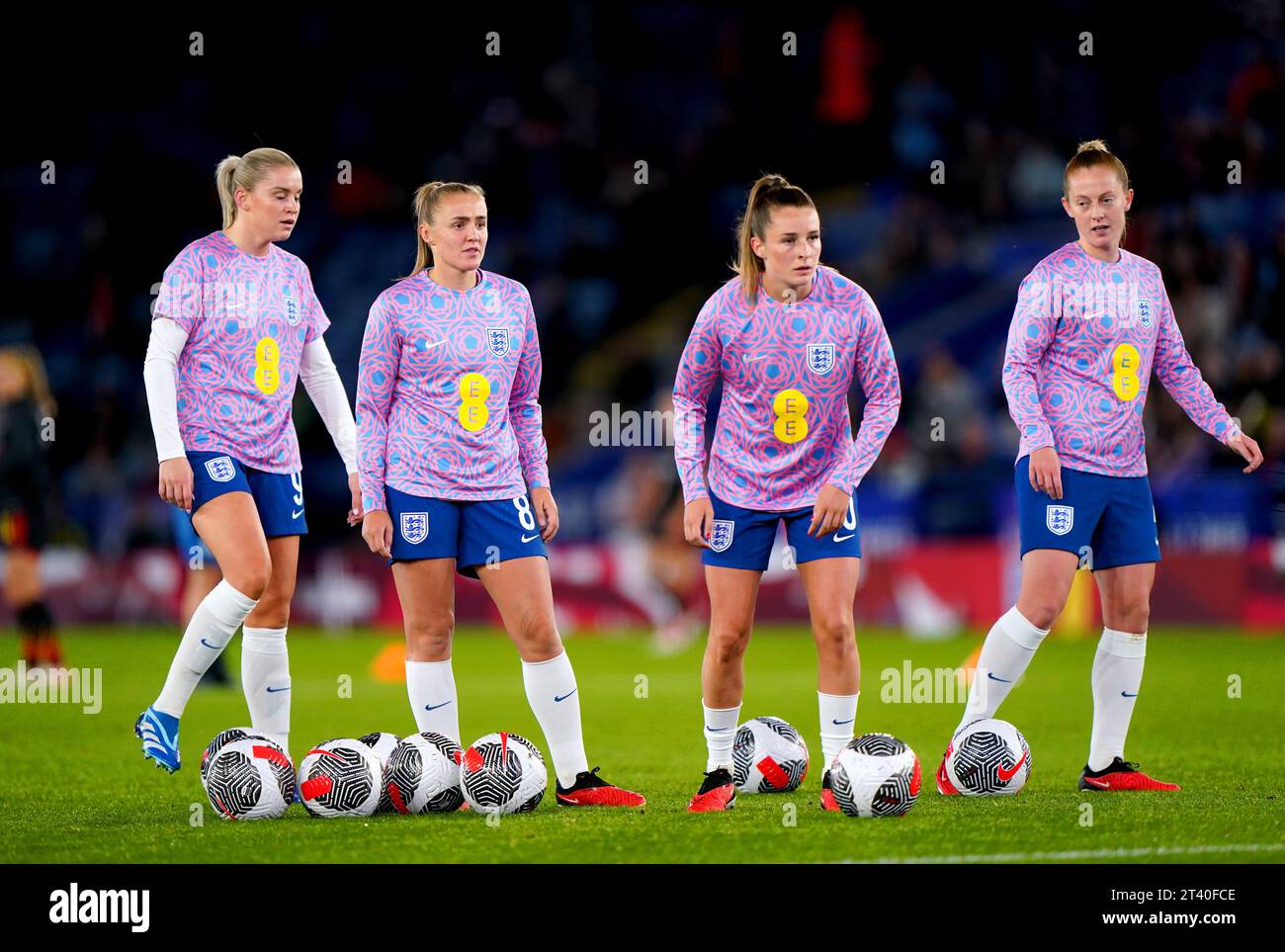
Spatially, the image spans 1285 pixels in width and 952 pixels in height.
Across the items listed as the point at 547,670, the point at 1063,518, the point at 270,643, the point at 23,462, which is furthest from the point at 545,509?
the point at 23,462

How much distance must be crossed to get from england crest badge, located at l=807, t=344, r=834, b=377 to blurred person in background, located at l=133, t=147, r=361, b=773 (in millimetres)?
1842

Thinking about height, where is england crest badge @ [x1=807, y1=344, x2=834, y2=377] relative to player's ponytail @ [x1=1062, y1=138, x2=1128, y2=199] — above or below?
below

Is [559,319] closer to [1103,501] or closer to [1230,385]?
[1230,385]

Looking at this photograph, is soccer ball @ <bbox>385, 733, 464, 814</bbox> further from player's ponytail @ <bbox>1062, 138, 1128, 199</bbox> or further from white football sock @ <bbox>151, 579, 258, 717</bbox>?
player's ponytail @ <bbox>1062, 138, 1128, 199</bbox>

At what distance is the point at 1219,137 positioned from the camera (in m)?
18.2

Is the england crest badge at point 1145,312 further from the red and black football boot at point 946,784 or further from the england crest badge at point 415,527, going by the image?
the england crest badge at point 415,527

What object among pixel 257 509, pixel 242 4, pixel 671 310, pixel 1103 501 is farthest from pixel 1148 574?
pixel 242 4

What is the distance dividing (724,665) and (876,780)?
807 mm

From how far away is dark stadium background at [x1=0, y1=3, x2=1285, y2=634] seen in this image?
53.1 feet

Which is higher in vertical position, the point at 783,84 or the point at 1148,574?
the point at 783,84

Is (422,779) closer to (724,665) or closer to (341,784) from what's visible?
(341,784)

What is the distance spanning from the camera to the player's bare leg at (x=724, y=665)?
22.2ft

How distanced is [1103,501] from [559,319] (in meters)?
12.8

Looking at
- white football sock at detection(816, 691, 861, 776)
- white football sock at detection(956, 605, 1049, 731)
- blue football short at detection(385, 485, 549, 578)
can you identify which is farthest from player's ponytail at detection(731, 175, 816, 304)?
white football sock at detection(956, 605, 1049, 731)
